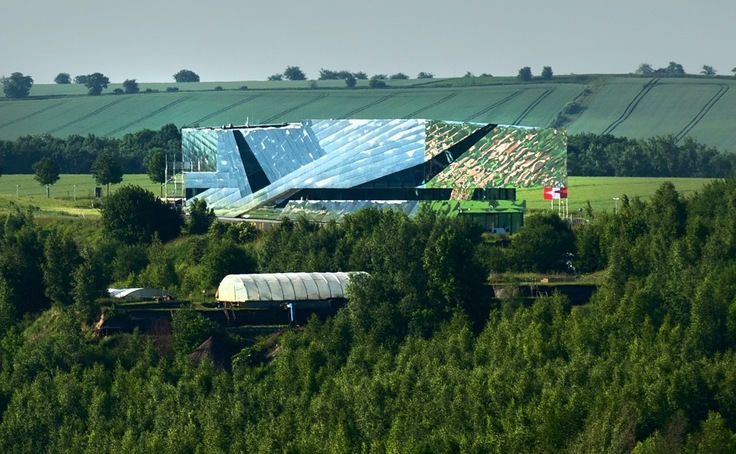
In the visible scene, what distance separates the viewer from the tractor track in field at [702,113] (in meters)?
175

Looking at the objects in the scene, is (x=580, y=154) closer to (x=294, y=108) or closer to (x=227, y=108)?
(x=294, y=108)

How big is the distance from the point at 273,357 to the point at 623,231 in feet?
71.1

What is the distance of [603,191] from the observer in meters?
140

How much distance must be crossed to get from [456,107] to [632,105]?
17.4m

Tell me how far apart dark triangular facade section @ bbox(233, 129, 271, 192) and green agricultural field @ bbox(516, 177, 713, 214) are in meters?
15.9

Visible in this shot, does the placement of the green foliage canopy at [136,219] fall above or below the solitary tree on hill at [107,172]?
below

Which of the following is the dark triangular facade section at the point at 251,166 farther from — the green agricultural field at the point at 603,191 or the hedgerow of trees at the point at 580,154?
the hedgerow of trees at the point at 580,154

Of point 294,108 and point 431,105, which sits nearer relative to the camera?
point 431,105

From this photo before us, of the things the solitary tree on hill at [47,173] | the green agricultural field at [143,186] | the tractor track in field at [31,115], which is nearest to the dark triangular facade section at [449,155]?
the green agricultural field at [143,186]

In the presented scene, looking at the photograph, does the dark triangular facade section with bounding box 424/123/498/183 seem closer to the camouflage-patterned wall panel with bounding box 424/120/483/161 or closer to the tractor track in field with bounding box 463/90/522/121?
the camouflage-patterned wall panel with bounding box 424/120/483/161

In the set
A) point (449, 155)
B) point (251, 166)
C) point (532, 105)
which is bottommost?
point (251, 166)

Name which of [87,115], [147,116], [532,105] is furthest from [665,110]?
[87,115]

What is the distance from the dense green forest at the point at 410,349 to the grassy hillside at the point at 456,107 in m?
82.5

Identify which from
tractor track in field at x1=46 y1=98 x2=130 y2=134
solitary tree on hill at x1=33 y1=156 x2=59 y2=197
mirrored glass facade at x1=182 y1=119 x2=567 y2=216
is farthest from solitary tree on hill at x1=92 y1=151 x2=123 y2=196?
tractor track in field at x1=46 y1=98 x2=130 y2=134
